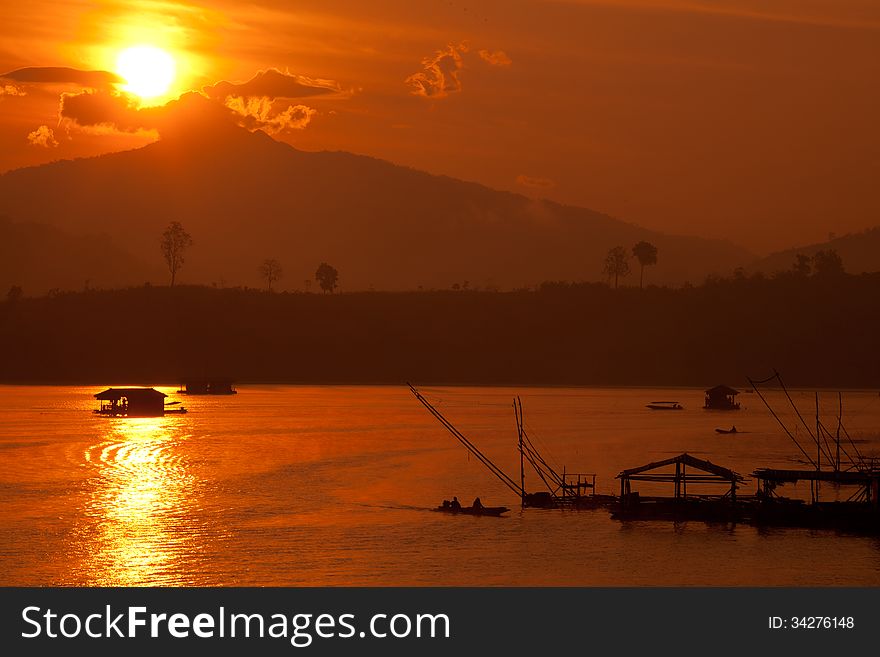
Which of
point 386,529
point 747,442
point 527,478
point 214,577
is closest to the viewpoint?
point 214,577

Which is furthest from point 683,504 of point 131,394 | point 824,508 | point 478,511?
point 131,394

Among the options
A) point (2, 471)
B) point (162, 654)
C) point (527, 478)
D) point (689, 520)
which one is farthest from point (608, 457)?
point (162, 654)

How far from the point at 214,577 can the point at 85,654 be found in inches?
513

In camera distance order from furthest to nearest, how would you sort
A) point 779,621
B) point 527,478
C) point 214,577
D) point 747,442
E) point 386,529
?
point 747,442
point 527,478
point 386,529
point 214,577
point 779,621

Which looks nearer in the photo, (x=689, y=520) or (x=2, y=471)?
(x=689, y=520)

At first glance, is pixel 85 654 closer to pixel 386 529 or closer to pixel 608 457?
pixel 386 529

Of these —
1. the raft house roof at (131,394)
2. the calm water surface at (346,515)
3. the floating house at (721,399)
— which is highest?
the raft house roof at (131,394)

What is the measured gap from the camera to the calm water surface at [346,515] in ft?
157

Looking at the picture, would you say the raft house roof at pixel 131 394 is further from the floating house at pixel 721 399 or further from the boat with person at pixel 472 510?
the boat with person at pixel 472 510

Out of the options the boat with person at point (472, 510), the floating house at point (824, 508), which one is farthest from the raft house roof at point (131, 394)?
the floating house at point (824, 508)

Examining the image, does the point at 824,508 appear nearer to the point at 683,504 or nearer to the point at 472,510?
the point at 683,504

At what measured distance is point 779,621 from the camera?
129 ft

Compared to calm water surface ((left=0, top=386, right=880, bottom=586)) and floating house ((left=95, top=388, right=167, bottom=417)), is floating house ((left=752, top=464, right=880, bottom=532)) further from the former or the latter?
floating house ((left=95, top=388, right=167, bottom=417))

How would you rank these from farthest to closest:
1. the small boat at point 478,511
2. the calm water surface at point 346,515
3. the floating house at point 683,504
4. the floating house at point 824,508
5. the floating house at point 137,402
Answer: the floating house at point 137,402
the small boat at point 478,511
the floating house at point 683,504
the floating house at point 824,508
the calm water surface at point 346,515
